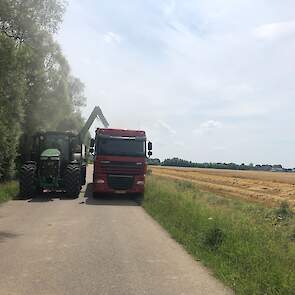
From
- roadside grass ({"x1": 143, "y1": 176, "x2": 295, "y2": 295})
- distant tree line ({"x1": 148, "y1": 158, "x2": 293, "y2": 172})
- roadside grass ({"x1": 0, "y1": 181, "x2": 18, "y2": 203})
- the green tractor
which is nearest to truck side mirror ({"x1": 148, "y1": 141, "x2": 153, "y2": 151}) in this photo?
the green tractor

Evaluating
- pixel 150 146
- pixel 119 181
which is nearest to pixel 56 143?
pixel 119 181

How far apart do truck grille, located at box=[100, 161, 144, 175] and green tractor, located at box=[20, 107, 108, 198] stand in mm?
1267

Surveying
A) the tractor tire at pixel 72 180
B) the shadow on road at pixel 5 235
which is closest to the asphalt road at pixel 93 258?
the shadow on road at pixel 5 235

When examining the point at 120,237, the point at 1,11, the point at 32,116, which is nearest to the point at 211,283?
the point at 120,237

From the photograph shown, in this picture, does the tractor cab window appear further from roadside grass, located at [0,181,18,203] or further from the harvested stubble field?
the harvested stubble field

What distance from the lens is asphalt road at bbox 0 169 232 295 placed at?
794cm

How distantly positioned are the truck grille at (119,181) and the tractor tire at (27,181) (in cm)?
359

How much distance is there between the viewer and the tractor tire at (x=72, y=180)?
24.0 meters

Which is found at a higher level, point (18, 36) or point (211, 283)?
point (18, 36)

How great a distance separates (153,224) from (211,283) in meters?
7.43

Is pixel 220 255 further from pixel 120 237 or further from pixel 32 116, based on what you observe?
pixel 32 116

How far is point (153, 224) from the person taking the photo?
1579cm

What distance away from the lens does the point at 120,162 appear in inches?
957

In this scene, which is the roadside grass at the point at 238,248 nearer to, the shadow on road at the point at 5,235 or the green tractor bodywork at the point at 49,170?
the shadow on road at the point at 5,235
